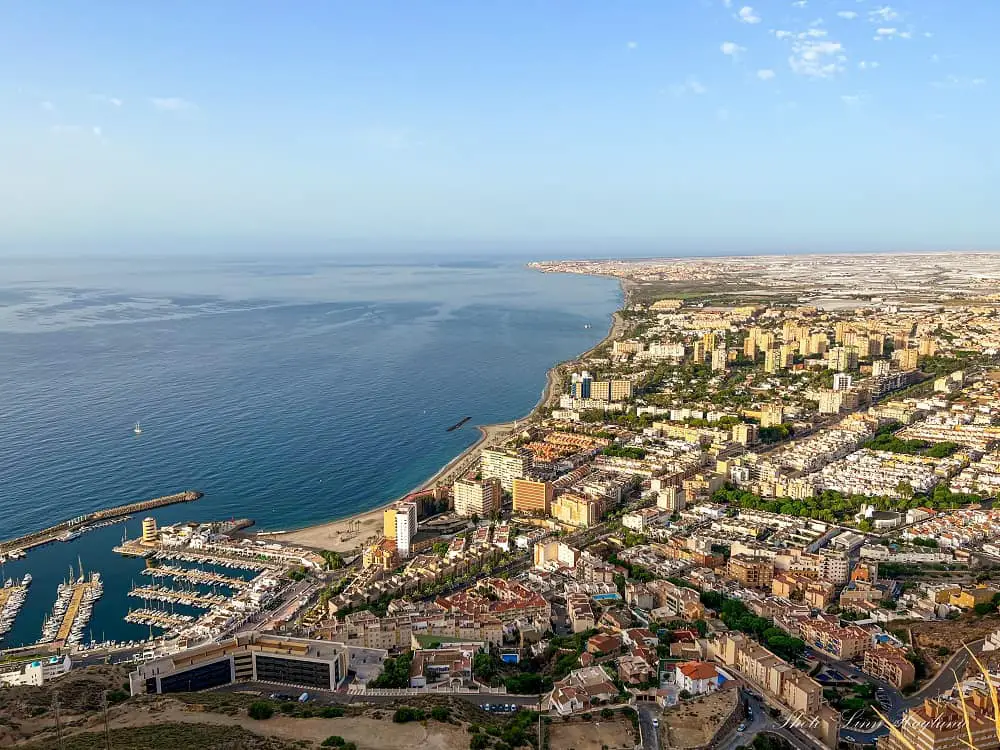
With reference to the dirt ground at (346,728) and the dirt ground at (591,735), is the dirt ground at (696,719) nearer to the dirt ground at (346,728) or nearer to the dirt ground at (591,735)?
the dirt ground at (591,735)

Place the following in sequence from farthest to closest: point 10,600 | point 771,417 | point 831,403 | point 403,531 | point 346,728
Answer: point 831,403, point 771,417, point 403,531, point 10,600, point 346,728

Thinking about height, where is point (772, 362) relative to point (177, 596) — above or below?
above

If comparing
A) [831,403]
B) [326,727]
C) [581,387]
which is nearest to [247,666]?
[326,727]

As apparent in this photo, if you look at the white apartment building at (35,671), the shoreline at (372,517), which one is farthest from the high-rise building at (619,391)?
the white apartment building at (35,671)

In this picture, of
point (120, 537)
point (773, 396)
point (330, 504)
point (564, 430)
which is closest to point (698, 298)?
point (773, 396)

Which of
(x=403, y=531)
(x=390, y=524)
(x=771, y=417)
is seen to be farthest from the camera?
(x=771, y=417)

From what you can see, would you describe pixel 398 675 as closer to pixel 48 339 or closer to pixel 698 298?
pixel 48 339

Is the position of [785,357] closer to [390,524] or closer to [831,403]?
[831,403]
